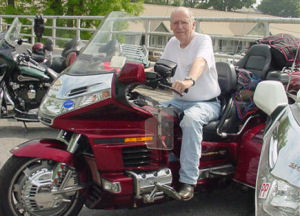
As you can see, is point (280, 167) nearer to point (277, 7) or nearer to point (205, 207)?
point (205, 207)

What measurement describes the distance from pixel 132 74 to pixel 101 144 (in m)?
0.56

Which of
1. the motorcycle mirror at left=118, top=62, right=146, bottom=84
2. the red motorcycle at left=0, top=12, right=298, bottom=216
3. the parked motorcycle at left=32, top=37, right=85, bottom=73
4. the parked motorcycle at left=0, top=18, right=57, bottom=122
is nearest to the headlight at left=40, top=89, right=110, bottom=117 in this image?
the red motorcycle at left=0, top=12, right=298, bottom=216

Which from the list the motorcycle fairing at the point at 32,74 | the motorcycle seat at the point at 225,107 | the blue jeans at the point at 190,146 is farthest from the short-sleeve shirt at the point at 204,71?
the motorcycle fairing at the point at 32,74

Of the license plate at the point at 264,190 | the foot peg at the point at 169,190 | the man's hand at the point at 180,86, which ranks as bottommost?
the foot peg at the point at 169,190

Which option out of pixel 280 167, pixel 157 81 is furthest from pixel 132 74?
pixel 280 167

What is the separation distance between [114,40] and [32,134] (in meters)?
3.29

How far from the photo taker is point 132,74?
2.98 m

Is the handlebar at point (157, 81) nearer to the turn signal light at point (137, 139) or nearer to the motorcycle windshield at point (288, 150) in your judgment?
the turn signal light at point (137, 139)

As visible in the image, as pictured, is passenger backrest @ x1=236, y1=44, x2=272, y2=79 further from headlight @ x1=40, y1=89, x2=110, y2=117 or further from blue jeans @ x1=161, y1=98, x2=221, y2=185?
headlight @ x1=40, y1=89, x2=110, y2=117

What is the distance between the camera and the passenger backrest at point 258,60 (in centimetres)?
438

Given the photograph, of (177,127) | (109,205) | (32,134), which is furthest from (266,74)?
(32,134)

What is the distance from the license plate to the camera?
79.6 inches

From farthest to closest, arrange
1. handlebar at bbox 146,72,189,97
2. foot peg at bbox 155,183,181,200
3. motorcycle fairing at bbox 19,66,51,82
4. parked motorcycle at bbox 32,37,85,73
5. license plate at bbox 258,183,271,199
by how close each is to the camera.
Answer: parked motorcycle at bbox 32,37,85,73, motorcycle fairing at bbox 19,66,51,82, foot peg at bbox 155,183,181,200, handlebar at bbox 146,72,189,97, license plate at bbox 258,183,271,199

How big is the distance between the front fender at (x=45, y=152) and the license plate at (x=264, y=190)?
4.88ft
